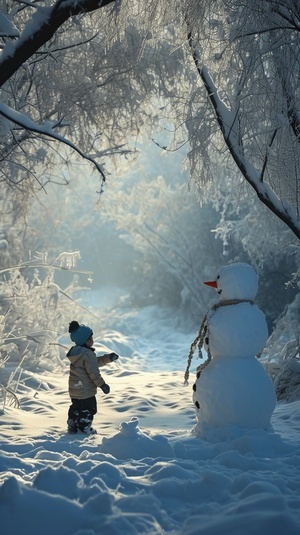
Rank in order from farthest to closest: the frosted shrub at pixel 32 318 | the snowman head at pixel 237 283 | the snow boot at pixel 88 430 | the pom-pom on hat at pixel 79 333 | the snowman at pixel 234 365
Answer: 1. the frosted shrub at pixel 32 318
2. the pom-pom on hat at pixel 79 333
3. the snow boot at pixel 88 430
4. the snowman head at pixel 237 283
5. the snowman at pixel 234 365

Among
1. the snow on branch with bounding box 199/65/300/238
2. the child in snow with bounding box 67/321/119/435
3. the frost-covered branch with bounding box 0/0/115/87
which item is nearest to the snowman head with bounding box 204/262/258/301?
the snow on branch with bounding box 199/65/300/238

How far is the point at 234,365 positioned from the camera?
18.2ft

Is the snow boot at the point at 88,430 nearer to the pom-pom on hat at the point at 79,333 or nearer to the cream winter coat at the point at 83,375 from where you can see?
the cream winter coat at the point at 83,375

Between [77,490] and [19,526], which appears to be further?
[77,490]

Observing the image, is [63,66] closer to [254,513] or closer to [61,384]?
[61,384]

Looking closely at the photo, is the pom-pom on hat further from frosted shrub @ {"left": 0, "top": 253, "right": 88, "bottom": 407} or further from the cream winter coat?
frosted shrub @ {"left": 0, "top": 253, "right": 88, "bottom": 407}

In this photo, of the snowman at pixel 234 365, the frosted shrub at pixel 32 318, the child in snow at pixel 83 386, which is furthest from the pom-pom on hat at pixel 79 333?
the frosted shrub at pixel 32 318

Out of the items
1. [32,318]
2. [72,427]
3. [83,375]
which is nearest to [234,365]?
[83,375]

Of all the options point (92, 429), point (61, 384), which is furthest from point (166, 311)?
point (92, 429)

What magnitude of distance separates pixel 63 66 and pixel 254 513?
768cm

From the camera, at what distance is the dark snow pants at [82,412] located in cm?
649

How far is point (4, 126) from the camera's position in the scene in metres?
5.22

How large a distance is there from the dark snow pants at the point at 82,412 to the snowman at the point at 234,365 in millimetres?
1385

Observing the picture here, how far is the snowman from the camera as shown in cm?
547
